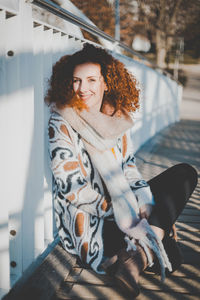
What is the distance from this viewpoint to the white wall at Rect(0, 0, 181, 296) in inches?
62.4

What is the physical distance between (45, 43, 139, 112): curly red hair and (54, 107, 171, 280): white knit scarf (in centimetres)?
10

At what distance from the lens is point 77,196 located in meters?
1.92

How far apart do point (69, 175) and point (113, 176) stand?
0.30m

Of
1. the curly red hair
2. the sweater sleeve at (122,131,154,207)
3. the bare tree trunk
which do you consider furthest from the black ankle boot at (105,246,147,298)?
the bare tree trunk

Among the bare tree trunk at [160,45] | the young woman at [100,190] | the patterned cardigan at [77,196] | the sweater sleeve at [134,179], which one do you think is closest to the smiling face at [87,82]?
the young woman at [100,190]

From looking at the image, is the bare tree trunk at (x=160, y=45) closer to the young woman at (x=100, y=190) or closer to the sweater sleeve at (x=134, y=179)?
the sweater sleeve at (x=134, y=179)

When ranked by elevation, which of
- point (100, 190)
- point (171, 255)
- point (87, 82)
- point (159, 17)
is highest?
point (159, 17)

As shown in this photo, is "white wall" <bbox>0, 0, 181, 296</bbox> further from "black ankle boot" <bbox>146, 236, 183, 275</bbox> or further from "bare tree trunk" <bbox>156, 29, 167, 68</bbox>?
"bare tree trunk" <bbox>156, 29, 167, 68</bbox>

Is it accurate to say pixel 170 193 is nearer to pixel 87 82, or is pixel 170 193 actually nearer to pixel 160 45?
pixel 87 82

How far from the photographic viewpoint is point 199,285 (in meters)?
2.01

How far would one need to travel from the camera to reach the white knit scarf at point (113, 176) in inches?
77.3

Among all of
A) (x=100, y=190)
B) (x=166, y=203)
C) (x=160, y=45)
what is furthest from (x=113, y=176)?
(x=160, y=45)

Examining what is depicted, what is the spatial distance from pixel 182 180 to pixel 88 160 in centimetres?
67

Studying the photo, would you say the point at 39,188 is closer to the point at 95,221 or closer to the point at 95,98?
the point at 95,221
